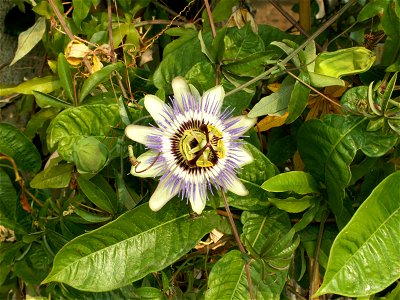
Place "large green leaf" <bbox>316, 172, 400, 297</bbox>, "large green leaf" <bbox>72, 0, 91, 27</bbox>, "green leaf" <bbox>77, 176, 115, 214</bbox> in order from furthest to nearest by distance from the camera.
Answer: "large green leaf" <bbox>72, 0, 91, 27</bbox> → "green leaf" <bbox>77, 176, 115, 214</bbox> → "large green leaf" <bbox>316, 172, 400, 297</bbox>

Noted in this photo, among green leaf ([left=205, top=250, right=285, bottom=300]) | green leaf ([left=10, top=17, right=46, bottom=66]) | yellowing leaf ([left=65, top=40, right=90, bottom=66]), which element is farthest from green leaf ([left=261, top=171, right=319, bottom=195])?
green leaf ([left=10, top=17, right=46, bottom=66])

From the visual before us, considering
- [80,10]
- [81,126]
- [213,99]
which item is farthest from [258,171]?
[80,10]

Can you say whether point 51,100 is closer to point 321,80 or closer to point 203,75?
point 203,75

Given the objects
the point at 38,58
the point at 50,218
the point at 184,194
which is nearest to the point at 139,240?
the point at 184,194

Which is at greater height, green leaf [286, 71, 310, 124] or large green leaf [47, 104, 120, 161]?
green leaf [286, 71, 310, 124]

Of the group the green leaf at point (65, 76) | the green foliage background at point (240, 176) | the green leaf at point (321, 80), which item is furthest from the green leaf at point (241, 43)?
the green leaf at point (65, 76)

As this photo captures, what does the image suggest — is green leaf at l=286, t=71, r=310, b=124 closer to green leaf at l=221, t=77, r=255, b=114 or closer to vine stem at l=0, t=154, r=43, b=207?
green leaf at l=221, t=77, r=255, b=114
